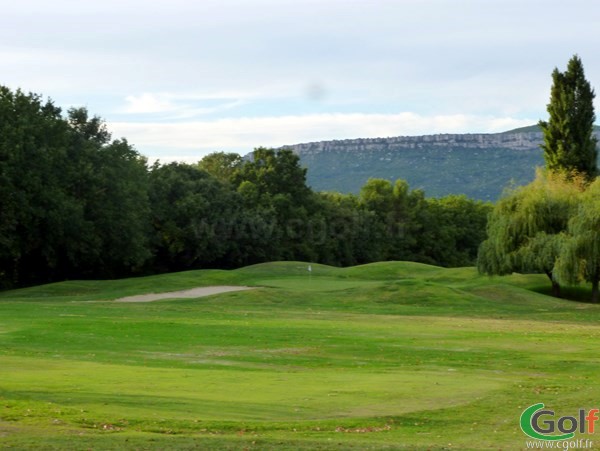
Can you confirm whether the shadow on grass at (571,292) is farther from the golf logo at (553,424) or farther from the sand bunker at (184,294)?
the golf logo at (553,424)

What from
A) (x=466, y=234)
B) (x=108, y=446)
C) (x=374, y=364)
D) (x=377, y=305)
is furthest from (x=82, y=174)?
(x=466, y=234)

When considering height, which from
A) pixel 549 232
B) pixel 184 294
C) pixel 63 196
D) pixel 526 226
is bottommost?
pixel 184 294

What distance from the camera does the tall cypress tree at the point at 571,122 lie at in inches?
3110

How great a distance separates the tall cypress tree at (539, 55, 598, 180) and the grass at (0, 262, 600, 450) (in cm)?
3053

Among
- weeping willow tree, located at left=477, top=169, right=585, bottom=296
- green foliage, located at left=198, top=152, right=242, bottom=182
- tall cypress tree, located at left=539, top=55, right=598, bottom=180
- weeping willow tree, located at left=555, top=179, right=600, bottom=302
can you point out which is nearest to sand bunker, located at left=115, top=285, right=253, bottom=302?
weeping willow tree, located at left=477, top=169, right=585, bottom=296

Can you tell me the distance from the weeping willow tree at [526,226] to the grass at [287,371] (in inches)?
352

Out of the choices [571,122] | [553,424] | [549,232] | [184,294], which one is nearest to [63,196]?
[184,294]

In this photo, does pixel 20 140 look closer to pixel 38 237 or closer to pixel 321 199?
pixel 38 237

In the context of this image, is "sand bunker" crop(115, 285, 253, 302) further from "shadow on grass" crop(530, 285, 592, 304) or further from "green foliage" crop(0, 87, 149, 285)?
"shadow on grass" crop(530, 285, 592, 304)

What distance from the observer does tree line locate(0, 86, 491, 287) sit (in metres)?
62.4

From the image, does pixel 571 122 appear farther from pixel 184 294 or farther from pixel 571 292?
pixel 184 294

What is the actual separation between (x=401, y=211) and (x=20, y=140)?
7102 centimetres

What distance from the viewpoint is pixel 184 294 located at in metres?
55.5

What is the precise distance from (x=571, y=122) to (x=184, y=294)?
127 ft
